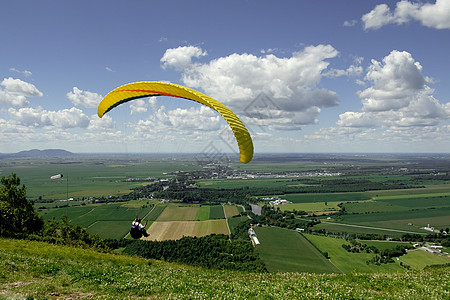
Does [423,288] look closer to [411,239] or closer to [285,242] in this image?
[285,242]

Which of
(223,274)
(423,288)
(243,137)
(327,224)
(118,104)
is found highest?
(118,104)

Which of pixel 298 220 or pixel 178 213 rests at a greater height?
pixel 178 213

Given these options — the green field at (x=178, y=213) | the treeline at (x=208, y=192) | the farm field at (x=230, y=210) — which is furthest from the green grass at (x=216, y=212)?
the treeline at (x=208, y=192)

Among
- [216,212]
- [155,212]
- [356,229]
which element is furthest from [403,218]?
[155,212]

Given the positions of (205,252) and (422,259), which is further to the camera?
(422,259)

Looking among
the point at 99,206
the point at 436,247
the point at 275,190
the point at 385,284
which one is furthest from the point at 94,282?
the point at 275,190

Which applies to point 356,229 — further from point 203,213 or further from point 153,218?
point 153,218

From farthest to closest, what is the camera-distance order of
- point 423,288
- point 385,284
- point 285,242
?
1. point 285,242
2. point 385,284
3. point 423,288
